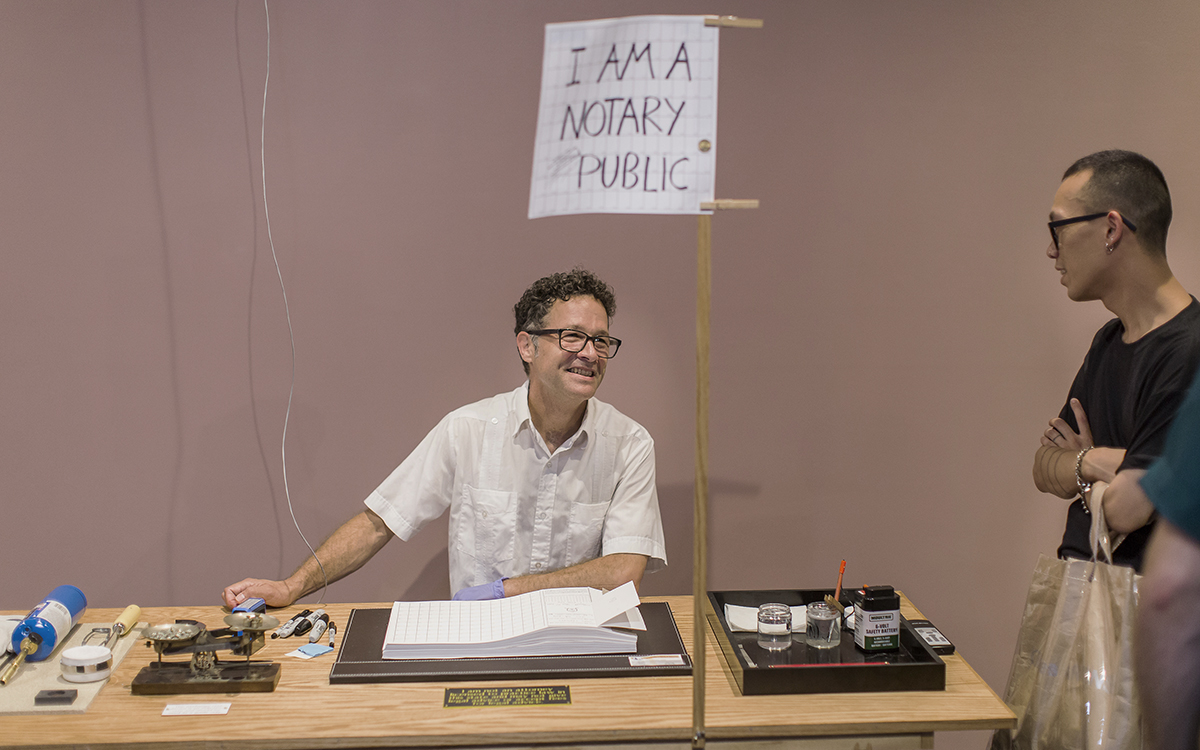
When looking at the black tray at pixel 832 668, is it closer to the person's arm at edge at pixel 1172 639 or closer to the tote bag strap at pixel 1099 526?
the tote bag strap at pixel 1099 526

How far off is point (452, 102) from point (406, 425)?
1109 millimetres

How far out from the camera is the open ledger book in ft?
5.43

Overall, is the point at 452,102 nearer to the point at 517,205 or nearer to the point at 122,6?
the point at 517,205

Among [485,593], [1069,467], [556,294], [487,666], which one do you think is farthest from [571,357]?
[1069,467]

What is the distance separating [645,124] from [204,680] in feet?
4.14

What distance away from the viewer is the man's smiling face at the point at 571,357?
87.8 inches

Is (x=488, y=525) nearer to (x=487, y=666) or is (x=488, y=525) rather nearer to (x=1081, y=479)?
(x=487, y=666)

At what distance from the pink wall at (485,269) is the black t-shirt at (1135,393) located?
3.17 ft

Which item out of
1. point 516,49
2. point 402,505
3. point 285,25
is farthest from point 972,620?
point 285,25

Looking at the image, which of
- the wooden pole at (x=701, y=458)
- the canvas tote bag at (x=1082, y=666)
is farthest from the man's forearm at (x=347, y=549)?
the canvas tote bag at (x=1082, y=666)

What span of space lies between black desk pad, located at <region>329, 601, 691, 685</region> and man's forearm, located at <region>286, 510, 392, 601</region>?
0.42 m

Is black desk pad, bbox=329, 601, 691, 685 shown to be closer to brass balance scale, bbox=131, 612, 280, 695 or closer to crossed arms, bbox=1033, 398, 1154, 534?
brass balance scale, bbox=131, 612, 280, 695

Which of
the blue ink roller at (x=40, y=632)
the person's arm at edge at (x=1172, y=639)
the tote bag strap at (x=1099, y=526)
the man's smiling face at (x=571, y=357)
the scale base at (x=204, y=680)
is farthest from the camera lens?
the man's smiling face at (x=571, y=357)

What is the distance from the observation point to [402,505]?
232 cm
